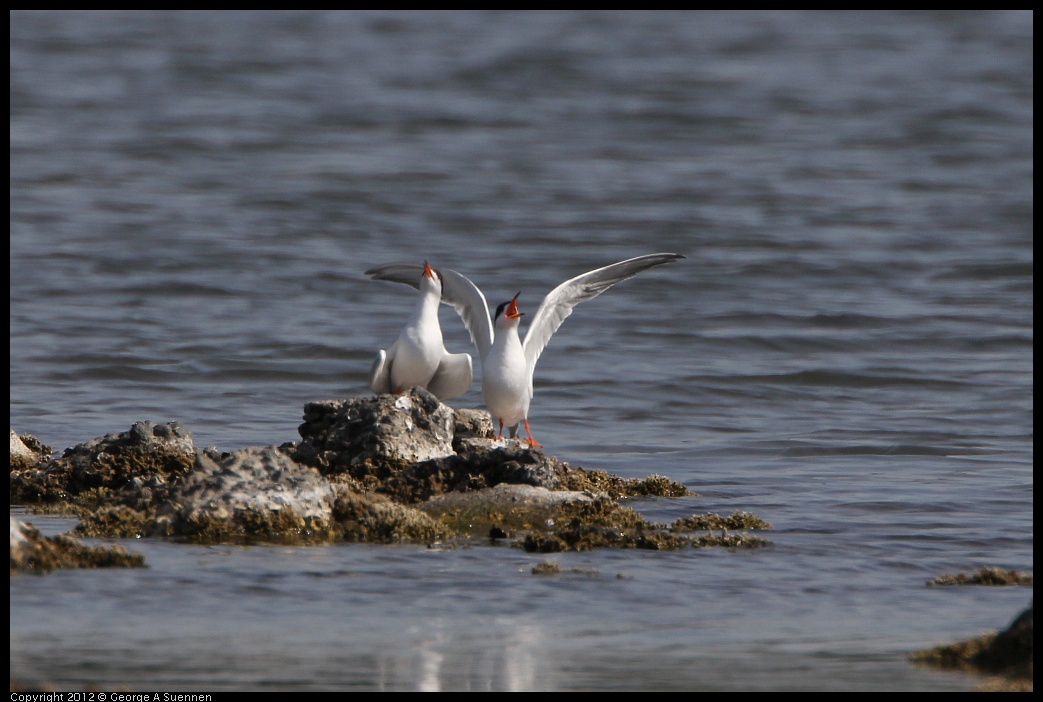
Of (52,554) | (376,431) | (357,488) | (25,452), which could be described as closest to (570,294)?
(376,431)

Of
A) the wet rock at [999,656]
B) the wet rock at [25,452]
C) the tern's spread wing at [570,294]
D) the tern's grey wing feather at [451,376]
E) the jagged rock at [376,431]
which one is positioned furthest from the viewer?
the tern's spread wing at [570,294]

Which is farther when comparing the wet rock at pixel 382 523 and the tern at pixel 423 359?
the tern at pixel 423 359

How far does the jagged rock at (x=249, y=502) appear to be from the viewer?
780cm

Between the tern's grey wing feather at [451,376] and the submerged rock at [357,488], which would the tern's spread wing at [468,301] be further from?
the submerged rock at [357,488]

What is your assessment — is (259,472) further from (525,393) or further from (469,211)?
(469,211)

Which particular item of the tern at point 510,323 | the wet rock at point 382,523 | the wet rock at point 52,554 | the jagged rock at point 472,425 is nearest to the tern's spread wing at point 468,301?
the tern at point 510,323

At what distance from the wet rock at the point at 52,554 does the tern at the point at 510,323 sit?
329 centimetres

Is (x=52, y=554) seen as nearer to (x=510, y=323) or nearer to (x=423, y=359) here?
(x=423, y=359)

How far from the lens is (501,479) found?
885cm

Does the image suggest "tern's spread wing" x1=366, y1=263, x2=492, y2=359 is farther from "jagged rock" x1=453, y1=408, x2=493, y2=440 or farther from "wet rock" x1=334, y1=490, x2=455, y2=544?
"wet rock" x1=334, y1=490, x2=455, y2=544

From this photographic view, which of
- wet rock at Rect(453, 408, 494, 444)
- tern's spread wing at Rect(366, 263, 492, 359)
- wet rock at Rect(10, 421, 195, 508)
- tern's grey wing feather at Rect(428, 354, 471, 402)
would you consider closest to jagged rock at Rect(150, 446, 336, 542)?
wet rock at Rect(10, 421, 195, 508)

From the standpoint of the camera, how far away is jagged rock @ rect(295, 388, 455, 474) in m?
9.01
